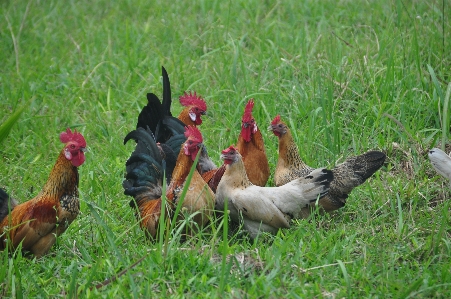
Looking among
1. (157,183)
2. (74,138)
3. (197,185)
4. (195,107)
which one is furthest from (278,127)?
Result: (74,138)

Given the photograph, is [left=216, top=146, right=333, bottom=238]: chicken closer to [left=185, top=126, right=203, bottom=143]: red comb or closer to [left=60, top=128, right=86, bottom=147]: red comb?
[left=185, top=126, right=203, bottom=143]: red comb

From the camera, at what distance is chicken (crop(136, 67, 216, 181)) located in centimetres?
572

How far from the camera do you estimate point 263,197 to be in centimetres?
492

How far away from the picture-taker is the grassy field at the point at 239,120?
3.99m

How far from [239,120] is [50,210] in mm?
2531

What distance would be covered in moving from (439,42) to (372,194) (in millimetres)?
2292

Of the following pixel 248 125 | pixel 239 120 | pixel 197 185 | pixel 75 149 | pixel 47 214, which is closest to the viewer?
pixel 47 214

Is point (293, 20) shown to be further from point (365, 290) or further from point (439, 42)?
point (365, 290)

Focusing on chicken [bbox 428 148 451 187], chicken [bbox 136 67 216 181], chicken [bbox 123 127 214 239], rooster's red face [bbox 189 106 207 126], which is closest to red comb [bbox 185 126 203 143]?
chicken [bbox 123 127 214 239]

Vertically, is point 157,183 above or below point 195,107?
below

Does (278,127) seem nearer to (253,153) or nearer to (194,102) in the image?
(253,153)

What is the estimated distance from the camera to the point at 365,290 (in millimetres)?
3783

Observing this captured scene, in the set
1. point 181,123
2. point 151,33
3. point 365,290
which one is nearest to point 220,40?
point 151,33

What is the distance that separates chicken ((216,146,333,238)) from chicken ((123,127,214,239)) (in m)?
0.20
